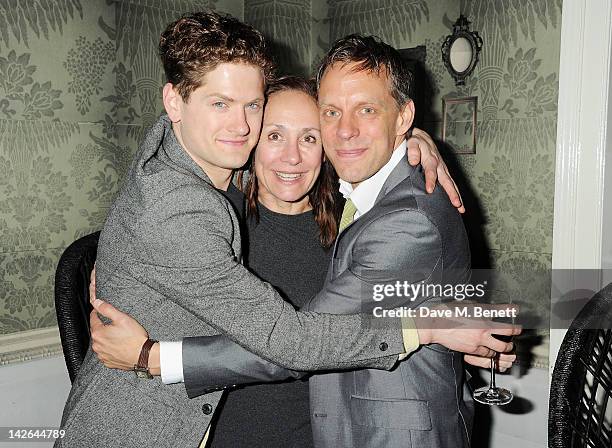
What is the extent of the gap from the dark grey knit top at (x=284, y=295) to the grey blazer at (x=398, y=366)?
0.16 m

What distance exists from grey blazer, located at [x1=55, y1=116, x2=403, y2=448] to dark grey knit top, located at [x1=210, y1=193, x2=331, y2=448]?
237 mm

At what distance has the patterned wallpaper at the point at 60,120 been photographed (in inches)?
103

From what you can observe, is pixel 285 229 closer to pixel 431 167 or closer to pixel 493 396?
pixel 431 167

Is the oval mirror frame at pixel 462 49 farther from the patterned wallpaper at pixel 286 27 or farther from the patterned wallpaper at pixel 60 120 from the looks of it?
the patterned wallpaper at pixel 60 120

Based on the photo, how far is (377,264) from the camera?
1.51m

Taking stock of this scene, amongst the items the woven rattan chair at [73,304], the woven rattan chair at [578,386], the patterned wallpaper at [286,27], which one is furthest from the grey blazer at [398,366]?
the patterned wallpaper at [286,27]

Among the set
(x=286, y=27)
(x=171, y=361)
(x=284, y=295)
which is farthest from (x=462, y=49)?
(x=171, y=361)

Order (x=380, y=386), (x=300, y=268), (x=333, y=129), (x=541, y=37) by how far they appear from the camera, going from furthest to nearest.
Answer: (x=541, y=37) → (x=300, y=268) → (x=333, y=129) → (x=380, y=386)

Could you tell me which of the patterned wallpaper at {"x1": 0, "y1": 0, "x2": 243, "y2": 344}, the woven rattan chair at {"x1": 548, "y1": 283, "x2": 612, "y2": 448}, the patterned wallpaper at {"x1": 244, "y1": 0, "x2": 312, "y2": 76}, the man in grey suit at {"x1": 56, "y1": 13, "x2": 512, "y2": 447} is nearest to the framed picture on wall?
the patterned wallpaper at {"x1": 244, "y1": 0, "x2": 312, "y2": 76}

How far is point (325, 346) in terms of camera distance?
147cm

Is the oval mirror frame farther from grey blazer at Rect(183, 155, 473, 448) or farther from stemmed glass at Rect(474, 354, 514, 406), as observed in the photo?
stemmed glass at Rect(474, 354, 514, 406)

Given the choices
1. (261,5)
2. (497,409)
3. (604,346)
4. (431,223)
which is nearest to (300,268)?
(431,223)

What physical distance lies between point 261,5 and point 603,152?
1948 mm

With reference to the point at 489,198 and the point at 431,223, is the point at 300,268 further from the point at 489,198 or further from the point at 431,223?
the point at 489,198
